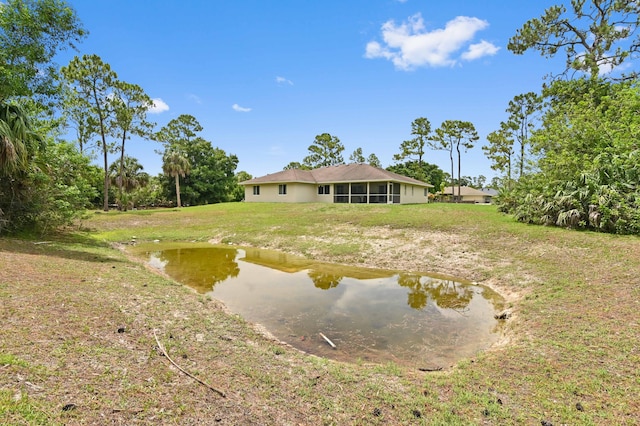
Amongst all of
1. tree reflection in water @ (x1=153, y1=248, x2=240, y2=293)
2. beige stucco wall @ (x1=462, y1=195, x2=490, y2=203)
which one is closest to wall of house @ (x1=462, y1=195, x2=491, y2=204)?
beige stucco wall @ (x1=462, y1=195, x2=490, y2=203)

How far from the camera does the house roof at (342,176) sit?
103ft

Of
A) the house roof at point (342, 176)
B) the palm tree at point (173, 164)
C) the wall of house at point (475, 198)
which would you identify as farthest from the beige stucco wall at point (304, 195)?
the wall of house at point (475, 198)

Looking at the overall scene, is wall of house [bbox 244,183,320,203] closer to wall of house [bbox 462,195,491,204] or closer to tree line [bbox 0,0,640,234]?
tree line [bbox 0,0,640,234]

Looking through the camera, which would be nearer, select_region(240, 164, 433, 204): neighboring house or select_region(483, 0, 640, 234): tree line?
select_region(483, 0, 640, 234): tree line

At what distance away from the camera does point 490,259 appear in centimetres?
1065

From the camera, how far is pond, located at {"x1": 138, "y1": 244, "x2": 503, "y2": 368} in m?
5.20

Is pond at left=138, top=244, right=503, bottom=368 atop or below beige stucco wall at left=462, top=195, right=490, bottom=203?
below

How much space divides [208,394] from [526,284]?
8.05 meters

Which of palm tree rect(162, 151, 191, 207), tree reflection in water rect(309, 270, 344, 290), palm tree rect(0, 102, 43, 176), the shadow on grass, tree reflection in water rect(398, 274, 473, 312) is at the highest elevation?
palm tree rect(162, 151, 191, 207)

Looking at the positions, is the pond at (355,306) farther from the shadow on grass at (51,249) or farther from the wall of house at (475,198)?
the wall of house at (475,198)

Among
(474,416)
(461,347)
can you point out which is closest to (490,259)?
(461,347)

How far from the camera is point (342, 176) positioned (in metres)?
34.0

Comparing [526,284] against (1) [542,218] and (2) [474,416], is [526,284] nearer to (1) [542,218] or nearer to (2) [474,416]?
(2) [474,416]

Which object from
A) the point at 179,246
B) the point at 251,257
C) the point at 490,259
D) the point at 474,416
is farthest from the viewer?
the point at 179,246
